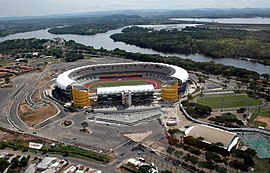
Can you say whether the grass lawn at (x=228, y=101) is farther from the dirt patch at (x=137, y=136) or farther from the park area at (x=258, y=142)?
the dirt patch at (x=137, y=136)

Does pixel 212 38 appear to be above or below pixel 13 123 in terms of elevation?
above

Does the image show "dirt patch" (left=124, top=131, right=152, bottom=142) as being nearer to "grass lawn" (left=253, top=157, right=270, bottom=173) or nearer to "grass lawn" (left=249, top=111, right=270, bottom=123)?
"grass lawn" (left=253, top=157, right=270, bottom=173)

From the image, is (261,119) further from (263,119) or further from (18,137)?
(18,137)

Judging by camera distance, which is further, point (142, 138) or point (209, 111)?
point (209, 111)

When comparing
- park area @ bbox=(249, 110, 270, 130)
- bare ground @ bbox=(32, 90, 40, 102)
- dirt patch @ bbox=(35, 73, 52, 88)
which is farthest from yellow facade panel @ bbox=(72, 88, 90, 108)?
park area @ bbox=(249, 110, 270, 130)

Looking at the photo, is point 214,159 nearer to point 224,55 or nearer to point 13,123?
point 13,123

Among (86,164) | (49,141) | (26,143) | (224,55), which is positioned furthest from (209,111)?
(224,55)

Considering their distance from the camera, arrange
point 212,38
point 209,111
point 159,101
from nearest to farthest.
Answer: point 209,111 < point 159,101 < point 212,38

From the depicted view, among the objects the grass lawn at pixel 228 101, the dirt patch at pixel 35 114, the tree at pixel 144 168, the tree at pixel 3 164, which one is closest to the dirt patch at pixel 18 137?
the dirt patch at pixel 35 114

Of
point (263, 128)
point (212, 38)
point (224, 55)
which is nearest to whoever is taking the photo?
point (263, 128)
